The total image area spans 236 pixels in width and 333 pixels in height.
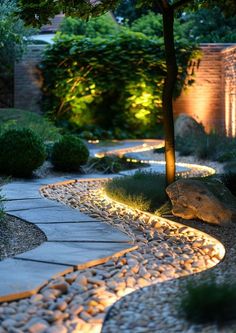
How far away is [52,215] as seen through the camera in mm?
5070

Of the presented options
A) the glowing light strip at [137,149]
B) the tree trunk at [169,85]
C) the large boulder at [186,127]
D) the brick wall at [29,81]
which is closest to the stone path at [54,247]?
the tree trunk at [169,85]

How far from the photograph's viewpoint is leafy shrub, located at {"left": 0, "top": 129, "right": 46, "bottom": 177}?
25.5ft

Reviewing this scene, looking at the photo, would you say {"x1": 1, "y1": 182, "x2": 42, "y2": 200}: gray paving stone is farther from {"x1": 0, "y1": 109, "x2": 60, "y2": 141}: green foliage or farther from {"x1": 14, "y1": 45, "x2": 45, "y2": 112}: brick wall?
{"x1": 14, "y1": 45, "x2": 45, "y2": 112}: brick wall

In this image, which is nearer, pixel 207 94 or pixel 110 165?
pixel 110 165

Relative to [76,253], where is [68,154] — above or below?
above

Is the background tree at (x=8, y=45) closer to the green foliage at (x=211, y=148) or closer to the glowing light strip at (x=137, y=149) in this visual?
the glowing light strip at (x=137, y=149)

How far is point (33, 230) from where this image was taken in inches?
178

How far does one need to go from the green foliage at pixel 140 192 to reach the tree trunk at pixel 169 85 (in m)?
0.20

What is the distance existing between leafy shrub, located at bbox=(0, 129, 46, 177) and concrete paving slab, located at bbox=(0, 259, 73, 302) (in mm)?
4261

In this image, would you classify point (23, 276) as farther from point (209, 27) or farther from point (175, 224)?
point (209, 27)

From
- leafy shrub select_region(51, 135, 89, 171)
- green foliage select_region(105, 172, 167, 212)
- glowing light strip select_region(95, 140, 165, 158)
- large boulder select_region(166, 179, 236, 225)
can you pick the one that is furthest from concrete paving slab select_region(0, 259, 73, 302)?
glowing light strip select_region(95, 140, 165, 158)

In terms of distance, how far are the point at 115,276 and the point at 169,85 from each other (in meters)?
2.63

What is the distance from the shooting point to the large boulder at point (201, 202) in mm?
5113

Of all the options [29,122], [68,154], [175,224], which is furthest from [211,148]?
[175,224]
